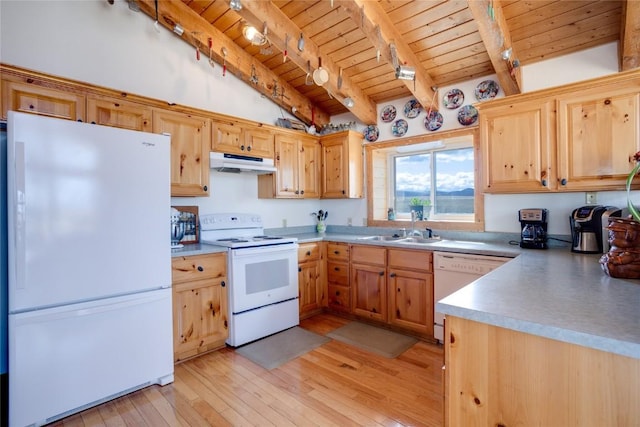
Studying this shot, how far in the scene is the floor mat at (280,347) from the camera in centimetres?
260

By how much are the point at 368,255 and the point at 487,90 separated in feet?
6.57

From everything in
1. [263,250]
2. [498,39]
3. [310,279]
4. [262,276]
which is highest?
[498,39]

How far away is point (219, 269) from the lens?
9.07ft

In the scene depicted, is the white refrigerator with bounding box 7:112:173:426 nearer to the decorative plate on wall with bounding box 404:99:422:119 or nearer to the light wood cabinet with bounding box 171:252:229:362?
the light wood cabinet with bounding box 171:252:229:362

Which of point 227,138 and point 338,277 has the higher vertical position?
point 227,138

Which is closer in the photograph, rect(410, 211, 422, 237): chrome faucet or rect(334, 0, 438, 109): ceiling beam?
rect(334, 0, 438, 109): ceiling beam

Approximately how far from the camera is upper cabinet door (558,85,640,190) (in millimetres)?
2072

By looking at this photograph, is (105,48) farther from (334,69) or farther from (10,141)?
(334,69)

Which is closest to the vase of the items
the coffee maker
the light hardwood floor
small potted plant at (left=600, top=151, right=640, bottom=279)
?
small potted plant at (left=600, top=151, right=640, bottom=279)

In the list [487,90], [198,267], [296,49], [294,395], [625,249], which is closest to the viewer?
[625,249]

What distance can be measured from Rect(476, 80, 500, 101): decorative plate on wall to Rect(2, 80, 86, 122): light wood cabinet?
3.41 meters

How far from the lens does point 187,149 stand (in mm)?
2824

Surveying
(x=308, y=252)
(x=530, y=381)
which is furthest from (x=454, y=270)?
(x=530, y=381)

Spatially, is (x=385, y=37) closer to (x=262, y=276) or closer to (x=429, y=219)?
(x=429, y=219)
